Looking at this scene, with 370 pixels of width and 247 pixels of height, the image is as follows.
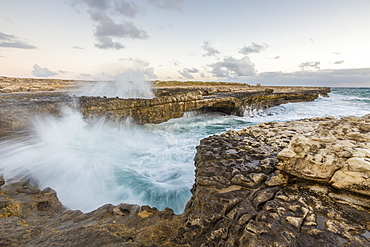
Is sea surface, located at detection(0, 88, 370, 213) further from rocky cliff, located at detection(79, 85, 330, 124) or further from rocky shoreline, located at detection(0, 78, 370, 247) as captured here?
rocky shoreline, located at detection(0, 78, 370, 247)

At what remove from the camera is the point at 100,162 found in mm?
5641

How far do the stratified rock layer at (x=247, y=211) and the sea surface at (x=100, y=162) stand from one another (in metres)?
1.18

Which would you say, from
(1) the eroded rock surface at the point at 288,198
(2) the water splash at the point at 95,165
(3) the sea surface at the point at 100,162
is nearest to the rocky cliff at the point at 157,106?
(3) the sea surface at the point at 100,162

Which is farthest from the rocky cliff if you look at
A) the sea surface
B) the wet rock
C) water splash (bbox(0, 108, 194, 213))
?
the wet rock

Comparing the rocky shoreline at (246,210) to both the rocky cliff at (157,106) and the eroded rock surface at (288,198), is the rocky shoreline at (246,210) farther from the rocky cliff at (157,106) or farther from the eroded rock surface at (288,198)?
the rocky cliff at (157,106)

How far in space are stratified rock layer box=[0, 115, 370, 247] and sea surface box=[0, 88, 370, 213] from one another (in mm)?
1179

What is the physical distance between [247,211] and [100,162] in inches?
200

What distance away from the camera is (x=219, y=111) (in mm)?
15508

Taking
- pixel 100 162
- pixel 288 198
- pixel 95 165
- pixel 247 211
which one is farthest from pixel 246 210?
pixel 100 162

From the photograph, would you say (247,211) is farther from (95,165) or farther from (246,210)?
(95,165)

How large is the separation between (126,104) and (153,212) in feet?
24.8

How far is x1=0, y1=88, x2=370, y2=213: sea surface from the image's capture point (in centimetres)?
405

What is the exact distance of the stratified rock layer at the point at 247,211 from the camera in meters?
1.79

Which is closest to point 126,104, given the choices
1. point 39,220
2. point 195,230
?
point 39,220
